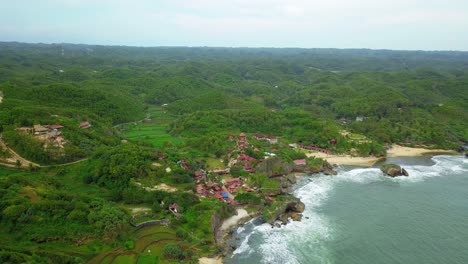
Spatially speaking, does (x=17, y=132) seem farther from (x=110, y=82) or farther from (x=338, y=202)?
(x=110, y=82)

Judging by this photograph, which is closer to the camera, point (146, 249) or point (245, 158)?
point (146, 249)

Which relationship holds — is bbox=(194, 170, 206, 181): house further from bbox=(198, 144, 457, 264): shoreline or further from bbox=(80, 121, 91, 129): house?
bbox=(80, 121, 91, 129): house

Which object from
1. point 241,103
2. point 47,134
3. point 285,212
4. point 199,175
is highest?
point 47,134

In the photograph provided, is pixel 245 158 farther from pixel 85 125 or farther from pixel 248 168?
pixel 85 125

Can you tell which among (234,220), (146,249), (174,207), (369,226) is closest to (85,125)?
(174,207)

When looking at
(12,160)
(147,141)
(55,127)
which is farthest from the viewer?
(147,141)

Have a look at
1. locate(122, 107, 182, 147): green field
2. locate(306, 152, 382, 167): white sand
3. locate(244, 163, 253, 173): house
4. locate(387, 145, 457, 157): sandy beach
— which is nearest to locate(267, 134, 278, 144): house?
locate(306, 152, 382, 167): white sand
